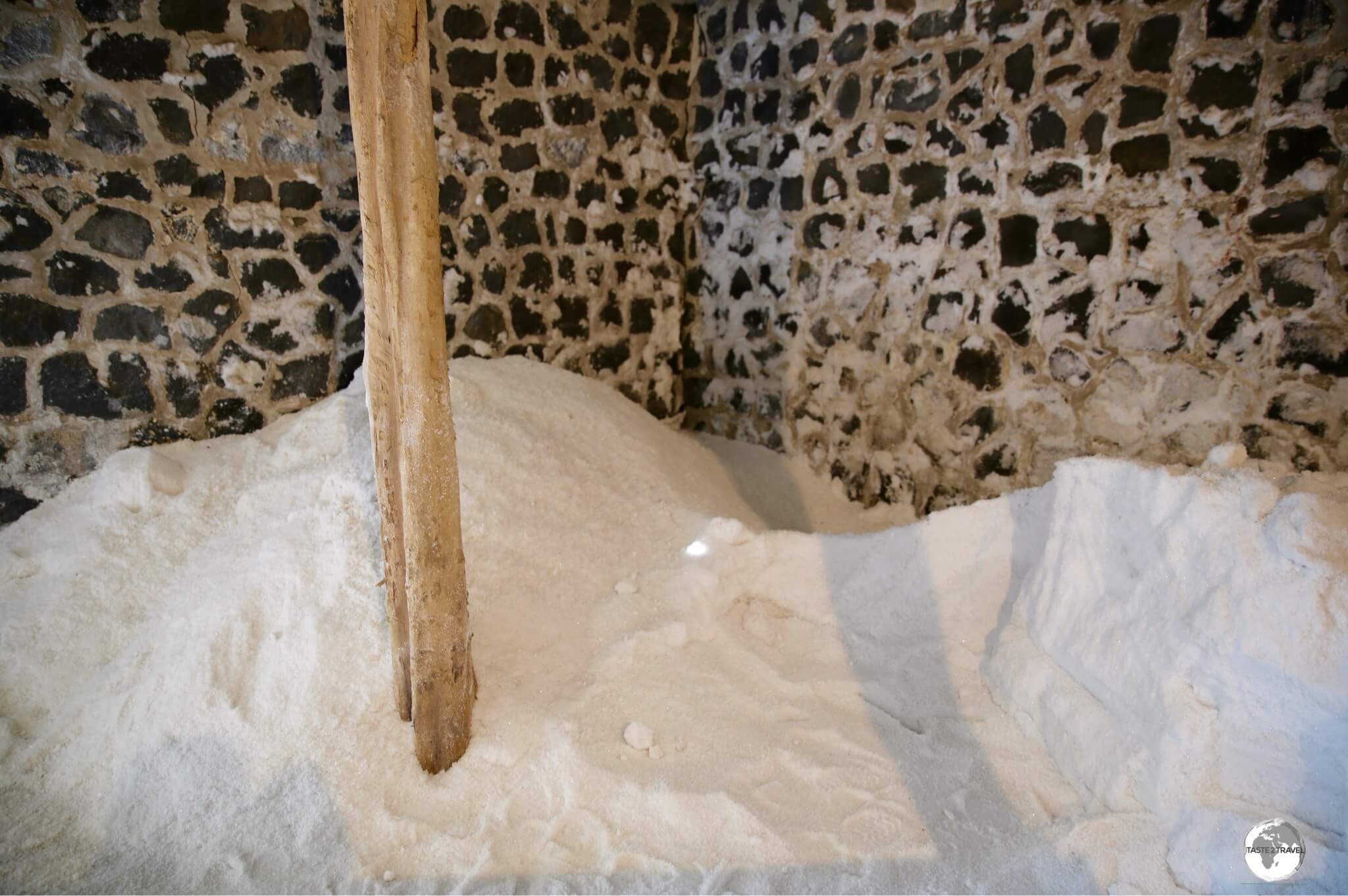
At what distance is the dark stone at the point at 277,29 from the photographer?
2561mm

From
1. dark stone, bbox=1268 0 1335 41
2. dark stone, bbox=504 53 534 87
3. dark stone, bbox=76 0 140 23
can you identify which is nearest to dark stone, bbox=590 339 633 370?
dark stone, bbox=504 53 534 87

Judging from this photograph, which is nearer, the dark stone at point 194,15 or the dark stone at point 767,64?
the dark stone at point 194,15

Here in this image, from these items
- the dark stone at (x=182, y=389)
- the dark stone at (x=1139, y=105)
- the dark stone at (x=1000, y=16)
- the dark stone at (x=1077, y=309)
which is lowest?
the dark stone at (x=182, y=389)

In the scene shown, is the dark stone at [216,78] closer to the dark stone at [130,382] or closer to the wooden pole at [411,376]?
the dark stone at [130,382]

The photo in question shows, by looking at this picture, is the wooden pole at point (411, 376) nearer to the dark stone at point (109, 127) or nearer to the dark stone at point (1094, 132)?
the dark stone at point (109, 127)

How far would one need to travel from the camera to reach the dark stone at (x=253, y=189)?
2.62 metres

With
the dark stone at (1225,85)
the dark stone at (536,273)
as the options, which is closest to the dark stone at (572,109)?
the dark stone at (536,273)

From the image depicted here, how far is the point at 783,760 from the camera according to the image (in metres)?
1.85

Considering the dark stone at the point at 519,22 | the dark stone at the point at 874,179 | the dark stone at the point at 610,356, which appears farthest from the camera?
the dark stone at the point at 610,356

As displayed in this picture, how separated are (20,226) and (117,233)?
237mm

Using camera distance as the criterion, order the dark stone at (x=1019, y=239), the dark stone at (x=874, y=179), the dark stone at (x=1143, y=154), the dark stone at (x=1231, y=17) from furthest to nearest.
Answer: the dark stone at (x=874, y=179)
the dark stone at (x=1019, y=239)
the dark stone at (x=1143, y=154)
the dark stone at (x=1231, y=17)

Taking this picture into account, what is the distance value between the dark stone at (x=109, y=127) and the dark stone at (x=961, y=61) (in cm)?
282

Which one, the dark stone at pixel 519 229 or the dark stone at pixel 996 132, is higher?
the dark stone at pixel 996 132

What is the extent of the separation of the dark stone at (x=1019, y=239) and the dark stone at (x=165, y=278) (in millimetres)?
2894
